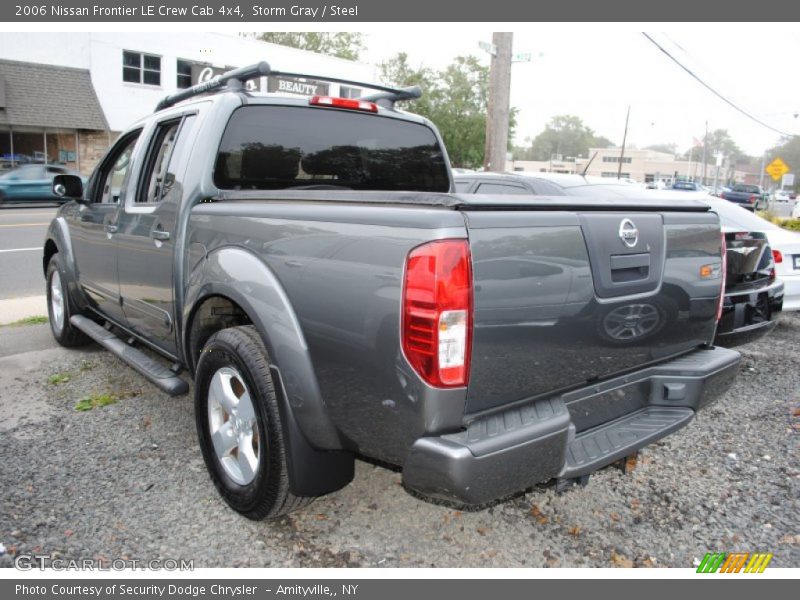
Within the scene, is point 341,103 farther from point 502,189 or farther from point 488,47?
point 488,47

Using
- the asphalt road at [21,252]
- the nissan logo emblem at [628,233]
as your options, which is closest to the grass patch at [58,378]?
the asphalt road at [21,252]

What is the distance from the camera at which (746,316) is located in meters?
4.96

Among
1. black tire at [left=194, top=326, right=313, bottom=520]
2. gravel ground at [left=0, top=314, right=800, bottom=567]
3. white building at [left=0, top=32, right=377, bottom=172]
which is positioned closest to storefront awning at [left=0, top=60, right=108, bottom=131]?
white building at [left=0, top=32, right=377, bottom=172]

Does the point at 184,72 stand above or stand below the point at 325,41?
below

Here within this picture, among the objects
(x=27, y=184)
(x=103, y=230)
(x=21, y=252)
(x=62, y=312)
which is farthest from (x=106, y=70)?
(x=103, y=230)

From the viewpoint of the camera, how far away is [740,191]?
1642 inches

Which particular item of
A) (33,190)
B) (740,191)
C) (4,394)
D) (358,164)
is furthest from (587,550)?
(740,191)

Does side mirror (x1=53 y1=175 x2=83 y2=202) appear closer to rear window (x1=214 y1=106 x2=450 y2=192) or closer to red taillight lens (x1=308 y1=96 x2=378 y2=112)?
rear window (x1=214 y1=106 x2=450 y2=192)

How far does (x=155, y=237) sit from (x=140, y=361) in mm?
812

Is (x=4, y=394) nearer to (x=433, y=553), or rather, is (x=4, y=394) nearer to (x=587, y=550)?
(x=433, y=553)

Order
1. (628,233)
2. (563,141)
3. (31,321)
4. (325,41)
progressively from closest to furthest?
1. (628,233)
2. (31,321)
3. (325,41)
4. (563,141)

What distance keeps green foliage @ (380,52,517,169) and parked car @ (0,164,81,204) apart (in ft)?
89.0

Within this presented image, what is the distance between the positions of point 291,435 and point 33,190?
66.7 ft

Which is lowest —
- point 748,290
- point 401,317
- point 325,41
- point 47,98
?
point 748,290
